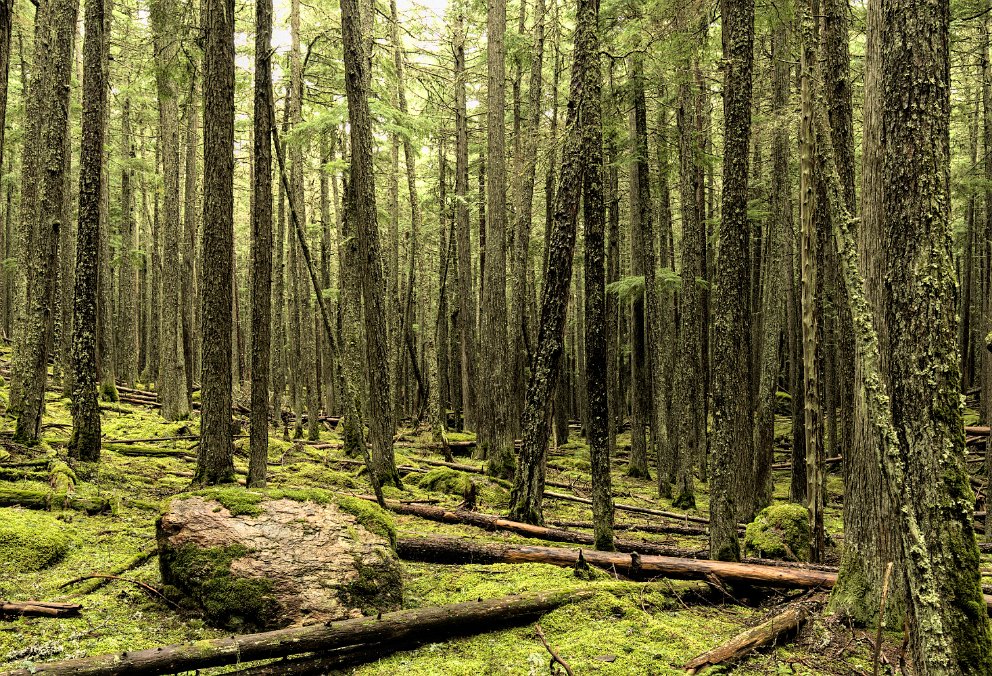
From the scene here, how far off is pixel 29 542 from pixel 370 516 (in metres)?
3.34

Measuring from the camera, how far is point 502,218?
13695mm

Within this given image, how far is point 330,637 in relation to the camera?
13.6 feet

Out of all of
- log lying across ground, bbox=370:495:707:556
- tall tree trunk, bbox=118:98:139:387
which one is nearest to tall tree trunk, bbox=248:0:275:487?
log lying across ground, bbox=370:495:707:556

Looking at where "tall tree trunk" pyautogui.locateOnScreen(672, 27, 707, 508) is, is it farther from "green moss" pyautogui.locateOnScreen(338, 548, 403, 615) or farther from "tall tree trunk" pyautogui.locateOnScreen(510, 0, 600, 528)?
"green moss" pyautogui.locateOnScreen(338, 548, 403, 615)

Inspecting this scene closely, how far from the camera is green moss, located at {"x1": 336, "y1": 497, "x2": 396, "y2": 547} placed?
5.94 m

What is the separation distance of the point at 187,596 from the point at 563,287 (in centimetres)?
503

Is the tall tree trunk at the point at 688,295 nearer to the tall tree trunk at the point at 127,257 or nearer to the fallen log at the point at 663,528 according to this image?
the fallen log at the point at 663,528

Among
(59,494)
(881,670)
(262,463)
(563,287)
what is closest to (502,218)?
(563,287)

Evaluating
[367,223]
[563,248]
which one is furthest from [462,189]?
[563,248]

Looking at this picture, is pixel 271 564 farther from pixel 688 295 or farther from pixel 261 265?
pixel 688 295

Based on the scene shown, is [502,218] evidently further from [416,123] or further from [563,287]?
[563,287]

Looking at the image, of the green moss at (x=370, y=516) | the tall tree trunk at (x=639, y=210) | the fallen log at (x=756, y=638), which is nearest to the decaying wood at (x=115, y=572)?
the green moss at (x=370, y=516)

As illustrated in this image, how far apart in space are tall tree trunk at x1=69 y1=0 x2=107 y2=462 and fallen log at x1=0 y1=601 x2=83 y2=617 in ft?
14.6

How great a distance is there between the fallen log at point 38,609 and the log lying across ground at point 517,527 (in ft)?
14.7
